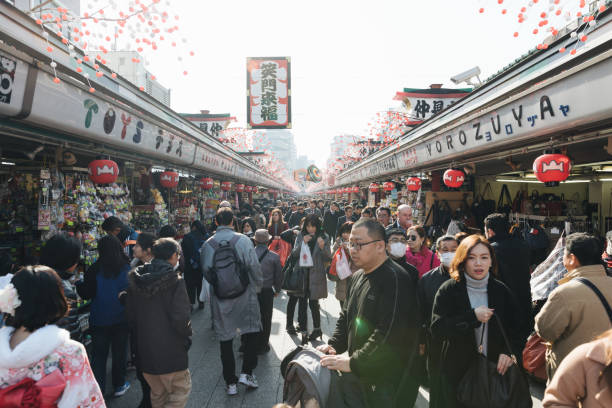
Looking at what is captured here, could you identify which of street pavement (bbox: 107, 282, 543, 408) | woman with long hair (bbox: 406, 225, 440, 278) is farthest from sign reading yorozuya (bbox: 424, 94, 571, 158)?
street pavement (bbox: 107, 282, 543, 408)

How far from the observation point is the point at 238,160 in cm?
1505

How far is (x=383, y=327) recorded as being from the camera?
2240 mm

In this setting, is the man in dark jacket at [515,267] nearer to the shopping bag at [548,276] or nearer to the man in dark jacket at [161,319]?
the shopping bag at [548,276]

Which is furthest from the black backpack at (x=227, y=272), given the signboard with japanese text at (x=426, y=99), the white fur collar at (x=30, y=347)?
the signboard with japanese text at (x=426, y=99)

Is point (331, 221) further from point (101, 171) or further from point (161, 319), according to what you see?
point (161, 319)

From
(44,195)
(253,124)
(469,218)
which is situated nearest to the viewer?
(44,195)

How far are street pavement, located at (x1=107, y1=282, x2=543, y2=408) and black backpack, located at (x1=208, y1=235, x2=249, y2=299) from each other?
1115mm

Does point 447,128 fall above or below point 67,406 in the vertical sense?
above

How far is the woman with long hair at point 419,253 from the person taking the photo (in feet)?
14.7

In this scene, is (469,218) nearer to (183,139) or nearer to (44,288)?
(183,139)

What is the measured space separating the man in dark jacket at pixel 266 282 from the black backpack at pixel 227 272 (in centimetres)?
97

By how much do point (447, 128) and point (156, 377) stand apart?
267 inches

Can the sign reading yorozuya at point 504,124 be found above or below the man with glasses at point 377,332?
above

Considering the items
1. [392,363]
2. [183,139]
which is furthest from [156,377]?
[183,139]
